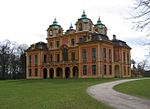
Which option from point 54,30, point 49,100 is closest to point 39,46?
point 54,30

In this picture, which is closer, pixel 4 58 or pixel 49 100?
pixel 49 100

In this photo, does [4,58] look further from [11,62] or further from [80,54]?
[80,54]

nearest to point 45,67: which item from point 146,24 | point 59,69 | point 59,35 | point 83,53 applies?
point 59,69

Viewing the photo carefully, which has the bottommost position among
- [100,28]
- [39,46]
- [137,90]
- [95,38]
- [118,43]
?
[137,90]

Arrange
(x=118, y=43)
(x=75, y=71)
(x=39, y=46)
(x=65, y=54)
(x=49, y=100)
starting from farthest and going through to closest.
→ 1. (x=39, y=46)
2. (x=118, y=43)
3. (x=65, y=54)
4. (x=75, y=71)
5. (x=49, y=100)

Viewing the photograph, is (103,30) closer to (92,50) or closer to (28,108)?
(92,50)

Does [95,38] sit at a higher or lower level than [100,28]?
lower

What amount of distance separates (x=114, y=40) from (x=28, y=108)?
56663 millimetres

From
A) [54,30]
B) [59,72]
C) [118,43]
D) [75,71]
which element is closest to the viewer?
[75,71]

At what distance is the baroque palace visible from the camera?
59.6 metres

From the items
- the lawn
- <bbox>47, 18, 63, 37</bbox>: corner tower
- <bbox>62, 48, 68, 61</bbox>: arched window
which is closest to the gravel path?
the lawn

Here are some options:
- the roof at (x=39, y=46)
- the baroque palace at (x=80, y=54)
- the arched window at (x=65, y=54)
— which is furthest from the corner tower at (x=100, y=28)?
the roof at (x=39, y=46)

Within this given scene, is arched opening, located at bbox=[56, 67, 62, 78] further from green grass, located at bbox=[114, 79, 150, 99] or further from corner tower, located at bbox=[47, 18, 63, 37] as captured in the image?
green grass, located at bbox=[114, 79, 150, 99]

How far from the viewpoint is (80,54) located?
61.7 metres
